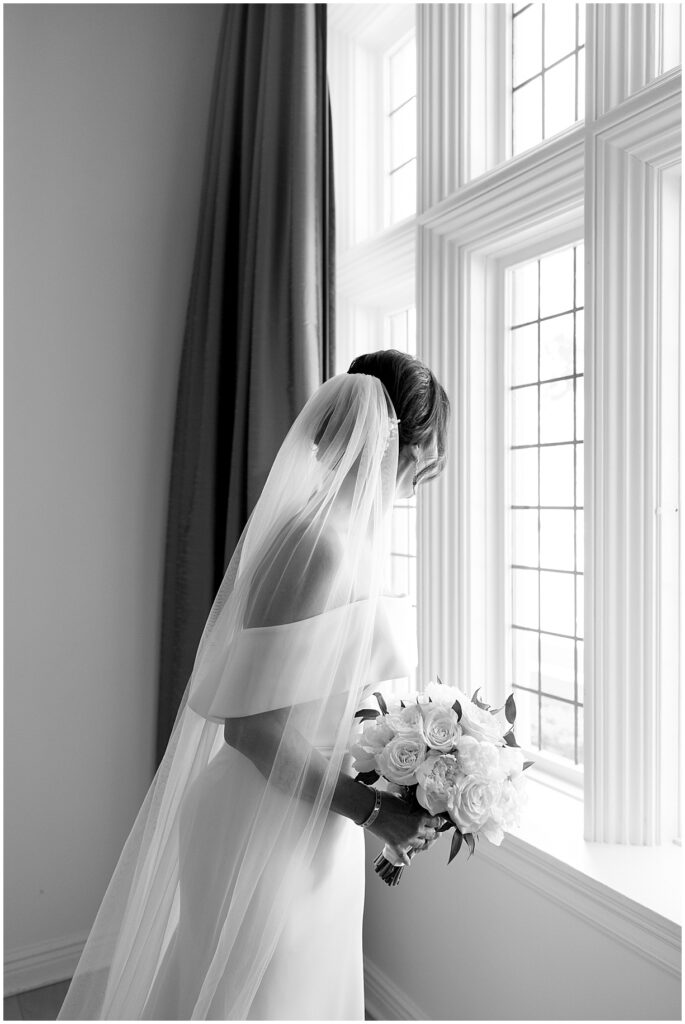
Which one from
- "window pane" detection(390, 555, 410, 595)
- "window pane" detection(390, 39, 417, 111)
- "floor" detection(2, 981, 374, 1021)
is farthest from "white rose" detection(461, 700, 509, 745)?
"window pane" detection(390, 39, 417, 111)

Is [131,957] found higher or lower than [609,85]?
lower

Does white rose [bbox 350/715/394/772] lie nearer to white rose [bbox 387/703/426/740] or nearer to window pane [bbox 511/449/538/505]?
white rose [bbox 387/703/426/740]

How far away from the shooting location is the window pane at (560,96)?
2127mm

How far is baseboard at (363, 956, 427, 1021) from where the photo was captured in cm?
229

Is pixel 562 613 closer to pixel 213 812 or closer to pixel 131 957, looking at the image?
pixel 213 812

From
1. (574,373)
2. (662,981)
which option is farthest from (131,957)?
(574,373)

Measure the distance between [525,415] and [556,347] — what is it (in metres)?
0.22

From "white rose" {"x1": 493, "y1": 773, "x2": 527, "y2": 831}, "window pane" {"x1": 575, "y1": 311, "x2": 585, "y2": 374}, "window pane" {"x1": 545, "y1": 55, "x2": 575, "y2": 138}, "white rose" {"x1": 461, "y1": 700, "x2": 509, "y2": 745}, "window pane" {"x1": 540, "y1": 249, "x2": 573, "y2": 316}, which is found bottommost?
"white rose" {"x1": 493, "y1": 773, "x2": 527, "y2": 831}

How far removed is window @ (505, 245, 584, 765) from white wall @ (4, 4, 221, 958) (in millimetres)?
1414

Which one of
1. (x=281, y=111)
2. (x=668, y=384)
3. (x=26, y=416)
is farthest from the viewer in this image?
(x=26, y=416)

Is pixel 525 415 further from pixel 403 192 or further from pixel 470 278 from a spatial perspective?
pixel 403 192

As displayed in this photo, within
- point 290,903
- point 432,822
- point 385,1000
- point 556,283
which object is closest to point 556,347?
point 556,283

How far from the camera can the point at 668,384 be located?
1689mm

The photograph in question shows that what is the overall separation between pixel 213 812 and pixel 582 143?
1.71 m
